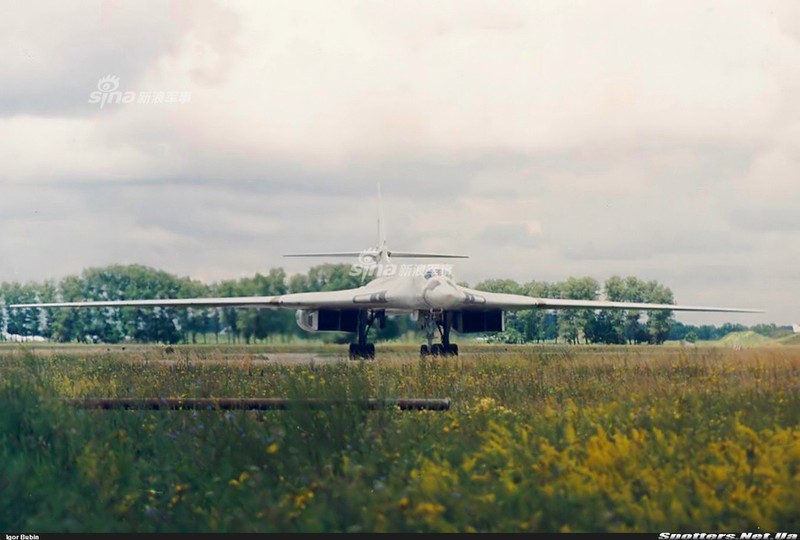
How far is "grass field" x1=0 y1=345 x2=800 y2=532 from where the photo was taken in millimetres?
7602

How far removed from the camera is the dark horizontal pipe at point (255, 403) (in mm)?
10922

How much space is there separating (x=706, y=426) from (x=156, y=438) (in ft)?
18.6

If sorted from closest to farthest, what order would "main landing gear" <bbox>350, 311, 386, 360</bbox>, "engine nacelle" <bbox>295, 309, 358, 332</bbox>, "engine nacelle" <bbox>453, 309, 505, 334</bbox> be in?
"main landing gear" <bbox>350, 311, 386, 360</bbox> → "engine nacelle" <bbox>295, 309, 358, 332</bbox> → "engine nacelle" <bbox>453, 309, 505, 334</bbox>

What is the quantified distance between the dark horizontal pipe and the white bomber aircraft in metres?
17.3

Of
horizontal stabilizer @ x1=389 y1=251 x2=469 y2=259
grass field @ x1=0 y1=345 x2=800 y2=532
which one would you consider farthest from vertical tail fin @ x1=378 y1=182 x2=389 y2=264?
grass field @ x1=0 y1=345 x2=800 y2=532

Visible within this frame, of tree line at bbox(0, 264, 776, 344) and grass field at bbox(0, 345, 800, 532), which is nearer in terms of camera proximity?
grass field at bbox(0, 345, 800, 532)

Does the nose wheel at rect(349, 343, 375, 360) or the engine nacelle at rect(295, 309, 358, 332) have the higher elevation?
the engine nacelle at rect(295, 309, 358, 332)

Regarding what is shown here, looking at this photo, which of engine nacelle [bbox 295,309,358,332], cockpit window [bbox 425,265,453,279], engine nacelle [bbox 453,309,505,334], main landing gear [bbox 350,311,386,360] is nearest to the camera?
cockpit window [bbox 425,265,453,279]

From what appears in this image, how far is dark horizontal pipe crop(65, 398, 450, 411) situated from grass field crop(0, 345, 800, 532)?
10cm

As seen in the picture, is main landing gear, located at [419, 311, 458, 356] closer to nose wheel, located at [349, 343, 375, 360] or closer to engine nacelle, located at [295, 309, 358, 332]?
nose wheel, located at [349, 343, 375, 360]

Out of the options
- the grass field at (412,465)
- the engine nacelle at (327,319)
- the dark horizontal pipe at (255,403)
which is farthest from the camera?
the engine nacelle at (327,319)

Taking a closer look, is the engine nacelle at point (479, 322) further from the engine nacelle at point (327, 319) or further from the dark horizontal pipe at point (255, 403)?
the dark horizontal pipe at point (255, 403)

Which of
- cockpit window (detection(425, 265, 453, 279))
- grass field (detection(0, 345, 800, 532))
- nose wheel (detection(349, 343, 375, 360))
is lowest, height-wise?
grass field (detection(0, 345, 800, 532))

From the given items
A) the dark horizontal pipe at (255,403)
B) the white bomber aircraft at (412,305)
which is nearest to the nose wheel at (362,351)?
the white bomber aircraft at (412,305)
